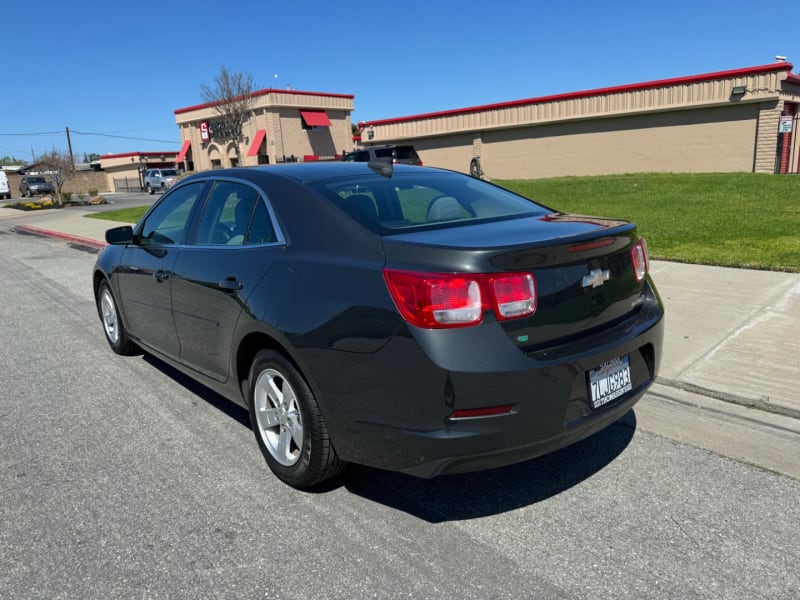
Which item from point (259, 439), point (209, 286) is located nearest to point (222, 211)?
point (209, 286)

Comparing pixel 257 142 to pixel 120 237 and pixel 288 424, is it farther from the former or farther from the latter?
pixel 288 424

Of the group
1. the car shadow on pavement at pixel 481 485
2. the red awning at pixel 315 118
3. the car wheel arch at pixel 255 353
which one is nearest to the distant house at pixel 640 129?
the red awning at pixel 315 118

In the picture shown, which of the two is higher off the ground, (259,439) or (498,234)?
(498,234)

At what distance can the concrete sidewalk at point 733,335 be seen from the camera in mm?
4324

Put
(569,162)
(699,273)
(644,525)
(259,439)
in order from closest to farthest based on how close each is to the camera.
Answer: (644,525), (259,439), (699,273), (569,162)

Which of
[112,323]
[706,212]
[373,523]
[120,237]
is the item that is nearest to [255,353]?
[373,523]

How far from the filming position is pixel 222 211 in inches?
159

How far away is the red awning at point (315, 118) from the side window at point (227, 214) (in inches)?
1624

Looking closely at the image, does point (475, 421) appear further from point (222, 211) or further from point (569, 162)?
point (569, 162)

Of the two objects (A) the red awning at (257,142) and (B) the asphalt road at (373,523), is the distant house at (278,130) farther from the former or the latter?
(B) the asphalt road at (373,523)

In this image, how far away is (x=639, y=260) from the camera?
11.2 ft

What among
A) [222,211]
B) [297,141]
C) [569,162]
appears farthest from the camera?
[297,141]

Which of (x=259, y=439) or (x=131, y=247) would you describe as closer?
(x=259, y=439)

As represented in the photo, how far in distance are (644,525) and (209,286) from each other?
268 cm
